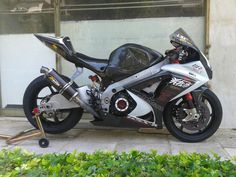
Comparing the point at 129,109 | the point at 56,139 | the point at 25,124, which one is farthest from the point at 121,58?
the point at 25,124

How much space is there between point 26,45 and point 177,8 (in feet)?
9.08

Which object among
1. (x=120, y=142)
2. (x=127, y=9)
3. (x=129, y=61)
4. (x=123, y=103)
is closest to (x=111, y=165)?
(x=123, y=103)

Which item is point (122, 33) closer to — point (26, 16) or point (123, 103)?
point (123, 103)

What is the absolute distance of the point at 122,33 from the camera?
5.91 metres

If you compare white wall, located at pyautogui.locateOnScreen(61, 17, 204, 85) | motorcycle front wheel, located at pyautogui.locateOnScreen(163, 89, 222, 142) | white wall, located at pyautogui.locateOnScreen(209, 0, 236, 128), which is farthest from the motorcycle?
white wall, located at pyautogui.locateOnScreen(61, 17, 204, 85)

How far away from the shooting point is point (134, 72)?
4805 mm

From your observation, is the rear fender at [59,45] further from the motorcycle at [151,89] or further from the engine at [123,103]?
the engine at [123,103]

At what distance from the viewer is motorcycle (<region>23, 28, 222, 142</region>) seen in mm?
4691

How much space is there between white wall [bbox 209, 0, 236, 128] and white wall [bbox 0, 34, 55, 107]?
2801 millimetres

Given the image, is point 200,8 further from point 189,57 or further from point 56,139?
point 56,139

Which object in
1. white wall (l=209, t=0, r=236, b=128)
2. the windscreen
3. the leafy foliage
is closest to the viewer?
the leafy foliage

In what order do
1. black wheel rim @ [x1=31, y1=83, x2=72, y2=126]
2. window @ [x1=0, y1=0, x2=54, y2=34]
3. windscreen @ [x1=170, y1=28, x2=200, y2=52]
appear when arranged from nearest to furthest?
windscreen @ [x1=170, y1=28, x2=200, y2=52], black wheel rim @ [x1=31, y1=83, x2=72, y2=126], window @ [x1=0, y1=0, x2=54, y2=34]

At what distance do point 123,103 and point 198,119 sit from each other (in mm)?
1049

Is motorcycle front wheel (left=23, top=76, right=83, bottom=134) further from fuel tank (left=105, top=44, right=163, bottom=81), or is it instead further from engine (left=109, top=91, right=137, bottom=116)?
fuel tank (left=105, top=44, right=163, bottom=81)
